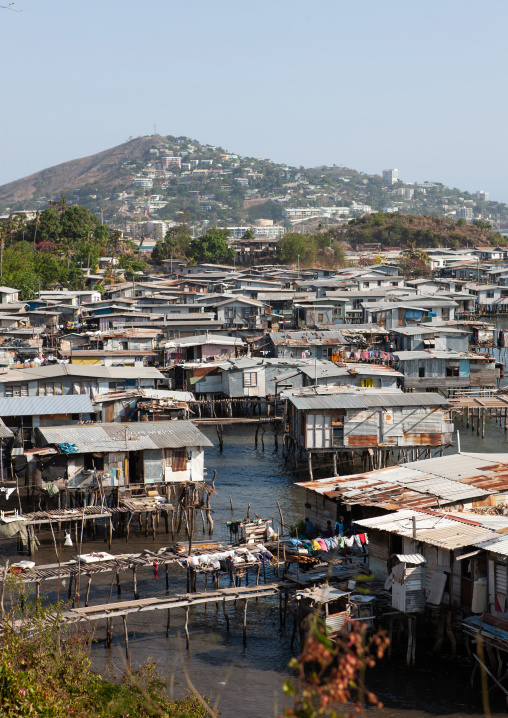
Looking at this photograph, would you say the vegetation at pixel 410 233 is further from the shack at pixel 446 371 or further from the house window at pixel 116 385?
the house window at pixel 116 385

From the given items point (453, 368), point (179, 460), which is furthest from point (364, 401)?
point (453, 368)

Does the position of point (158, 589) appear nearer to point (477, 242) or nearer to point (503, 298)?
point (503, 298)

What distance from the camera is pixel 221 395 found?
4259cm

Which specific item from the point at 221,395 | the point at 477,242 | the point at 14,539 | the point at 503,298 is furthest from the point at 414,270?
the point at 14,539

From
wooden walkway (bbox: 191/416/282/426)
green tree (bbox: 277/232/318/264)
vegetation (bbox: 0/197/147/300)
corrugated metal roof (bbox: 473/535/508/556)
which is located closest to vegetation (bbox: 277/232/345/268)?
green tree (bbox: 277/232/318/264)

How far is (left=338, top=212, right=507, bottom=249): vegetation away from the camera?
420ft

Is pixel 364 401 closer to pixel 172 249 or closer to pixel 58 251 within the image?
pixel 58 251

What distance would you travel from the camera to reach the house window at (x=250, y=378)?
41.3m

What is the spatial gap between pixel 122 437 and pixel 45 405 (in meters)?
4.52

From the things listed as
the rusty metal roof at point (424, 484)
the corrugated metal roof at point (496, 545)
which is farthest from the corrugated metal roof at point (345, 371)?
the corrugated metal roof at point (496, 545)

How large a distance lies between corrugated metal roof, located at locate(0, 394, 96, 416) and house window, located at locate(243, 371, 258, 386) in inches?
476

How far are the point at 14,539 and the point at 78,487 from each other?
2.36 m

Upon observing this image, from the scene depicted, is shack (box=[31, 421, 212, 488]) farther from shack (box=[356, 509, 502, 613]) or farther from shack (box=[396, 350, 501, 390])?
shack (box=[396, 350, 501, 390])

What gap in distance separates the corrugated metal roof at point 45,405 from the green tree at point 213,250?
70824 millimetres
